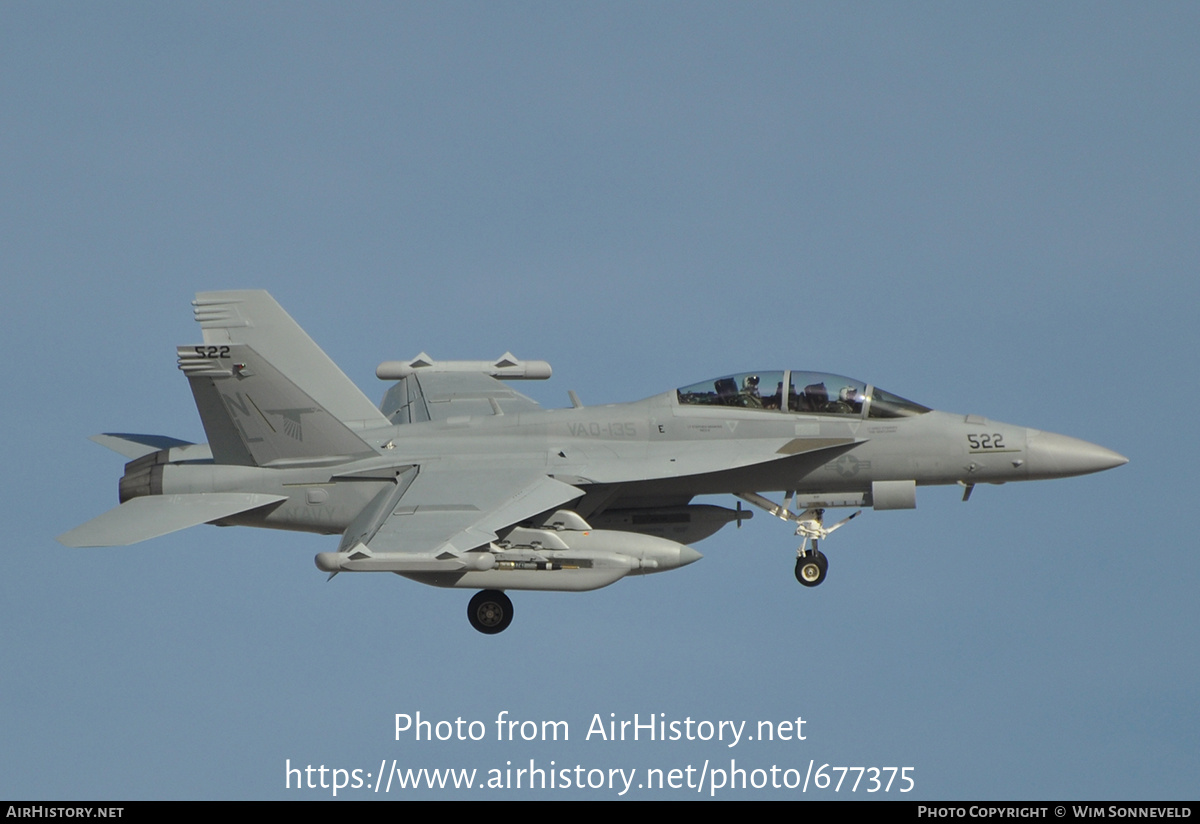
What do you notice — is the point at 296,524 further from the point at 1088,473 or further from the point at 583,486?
the point at 1088,473

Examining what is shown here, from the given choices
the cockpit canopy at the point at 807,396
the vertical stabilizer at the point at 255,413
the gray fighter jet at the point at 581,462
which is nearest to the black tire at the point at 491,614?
the gray fighter jet at the point at 581,462

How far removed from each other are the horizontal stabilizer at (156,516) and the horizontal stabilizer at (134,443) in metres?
1.80

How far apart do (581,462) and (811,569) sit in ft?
11.7

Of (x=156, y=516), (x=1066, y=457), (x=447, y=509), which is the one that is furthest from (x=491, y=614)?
(x=1066, y=457)

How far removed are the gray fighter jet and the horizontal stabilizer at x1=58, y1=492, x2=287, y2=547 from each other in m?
0.03

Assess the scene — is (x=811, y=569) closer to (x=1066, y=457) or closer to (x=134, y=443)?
(x=1066, y=457)

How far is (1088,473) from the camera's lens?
2397 cm

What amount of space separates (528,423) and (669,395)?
2.02 meters

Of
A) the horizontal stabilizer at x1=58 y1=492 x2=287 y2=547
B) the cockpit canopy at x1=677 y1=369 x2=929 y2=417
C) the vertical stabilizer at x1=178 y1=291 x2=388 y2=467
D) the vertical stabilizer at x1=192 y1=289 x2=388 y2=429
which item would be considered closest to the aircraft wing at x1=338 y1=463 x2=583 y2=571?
the vertical stabilizer at x1=178 y1=291 x2=388 y2=467

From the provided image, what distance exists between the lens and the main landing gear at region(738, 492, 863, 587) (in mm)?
24516

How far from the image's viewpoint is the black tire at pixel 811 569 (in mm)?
24500

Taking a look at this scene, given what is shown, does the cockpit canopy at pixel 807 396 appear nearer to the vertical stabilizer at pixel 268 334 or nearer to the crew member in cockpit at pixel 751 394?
the crew member in cockpit at pixel 751 394

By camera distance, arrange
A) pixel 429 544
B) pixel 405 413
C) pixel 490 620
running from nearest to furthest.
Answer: pixel 429 544 < pixel 490 620 < pixel 405 413

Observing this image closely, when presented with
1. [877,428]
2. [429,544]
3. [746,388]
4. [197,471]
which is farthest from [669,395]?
[197,471]
